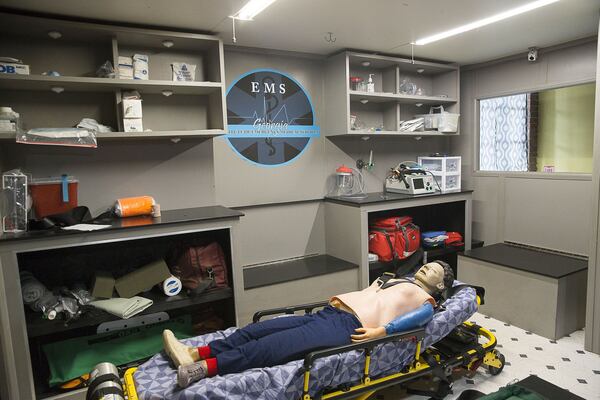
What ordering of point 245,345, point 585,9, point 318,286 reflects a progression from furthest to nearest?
1. point 318,286
2. point 585,9
3. point 245,345

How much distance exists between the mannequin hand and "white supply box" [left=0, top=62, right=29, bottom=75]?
248 centimetres

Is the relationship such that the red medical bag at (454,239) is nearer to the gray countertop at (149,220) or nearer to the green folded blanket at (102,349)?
the gray countertop at (149,220)

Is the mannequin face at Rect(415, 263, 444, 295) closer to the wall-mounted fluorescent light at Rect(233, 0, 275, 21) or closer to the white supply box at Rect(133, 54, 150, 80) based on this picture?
the wall-mounted fluorescent light at Rect(233, 0, 275, 21)

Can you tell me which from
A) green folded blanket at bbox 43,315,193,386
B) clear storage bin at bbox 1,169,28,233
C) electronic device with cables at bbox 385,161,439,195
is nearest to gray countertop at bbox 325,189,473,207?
electronic device with cables at bbox 385,161,439,195

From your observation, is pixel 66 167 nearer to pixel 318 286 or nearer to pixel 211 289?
pixel 211 289

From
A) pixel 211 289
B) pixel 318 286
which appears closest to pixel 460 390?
pixel 318 286

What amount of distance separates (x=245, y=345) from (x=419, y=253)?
1.69m

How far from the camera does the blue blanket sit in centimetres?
174

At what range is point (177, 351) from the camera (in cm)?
196

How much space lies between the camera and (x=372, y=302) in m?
2.33

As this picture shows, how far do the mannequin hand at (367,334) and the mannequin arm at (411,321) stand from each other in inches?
1.5

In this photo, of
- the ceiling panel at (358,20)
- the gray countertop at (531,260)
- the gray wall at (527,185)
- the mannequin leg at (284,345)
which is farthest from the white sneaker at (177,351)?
the gray wall at (527,185)

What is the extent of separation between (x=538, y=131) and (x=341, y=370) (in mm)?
3853

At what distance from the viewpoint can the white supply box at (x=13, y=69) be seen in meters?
2.30
